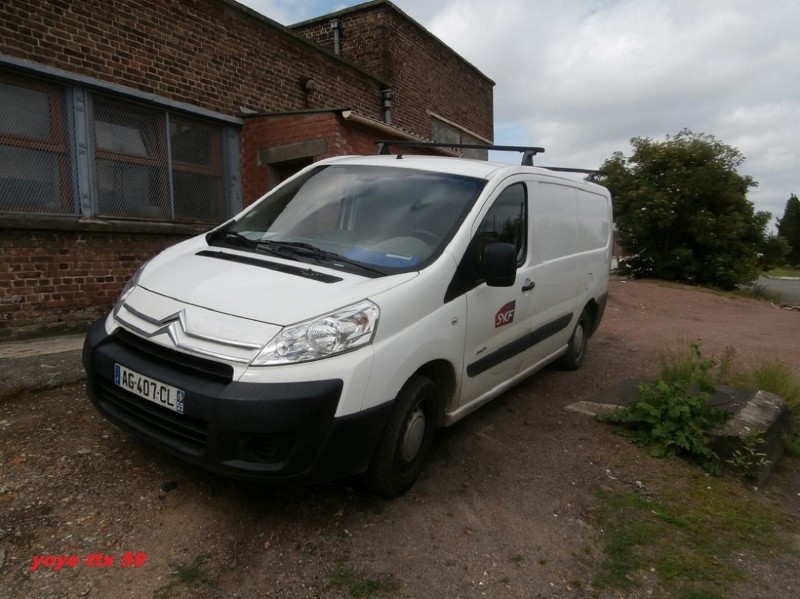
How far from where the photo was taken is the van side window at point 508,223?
3.48m

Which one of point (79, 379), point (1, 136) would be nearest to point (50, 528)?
point (79, 379)

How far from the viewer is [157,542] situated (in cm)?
255

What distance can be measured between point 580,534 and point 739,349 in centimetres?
600

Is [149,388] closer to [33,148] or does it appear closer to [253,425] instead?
[253,425]

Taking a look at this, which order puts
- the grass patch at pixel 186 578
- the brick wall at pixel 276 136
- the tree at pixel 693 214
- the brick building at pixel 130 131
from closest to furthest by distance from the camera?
1. the grass patch at pixel 186 578
2. the brick building at pixel 130 131
3. the brick wall at pixel 276 136
4. the tree at pixel 693 214

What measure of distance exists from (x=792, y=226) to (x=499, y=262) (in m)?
65.3

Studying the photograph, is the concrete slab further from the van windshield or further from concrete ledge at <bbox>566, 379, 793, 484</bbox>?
concrete ledge at <bbox>566, 379, 793, 484</bbox>

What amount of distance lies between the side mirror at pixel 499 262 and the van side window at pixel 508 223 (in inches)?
5.5

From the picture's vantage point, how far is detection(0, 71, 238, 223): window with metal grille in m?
5.54

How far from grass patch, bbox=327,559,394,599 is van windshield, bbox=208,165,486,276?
1.41m

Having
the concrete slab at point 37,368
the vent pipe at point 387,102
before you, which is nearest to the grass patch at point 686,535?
the concrete slab at point 37,368

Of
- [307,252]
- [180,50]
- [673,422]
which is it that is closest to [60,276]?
[180,50]

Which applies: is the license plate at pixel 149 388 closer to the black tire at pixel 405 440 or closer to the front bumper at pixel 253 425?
the front bumper at pixel 253 425

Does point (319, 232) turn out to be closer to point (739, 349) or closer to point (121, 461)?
point (121, 461)
